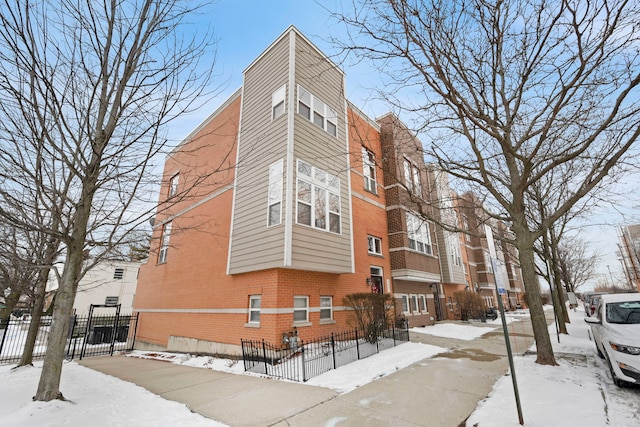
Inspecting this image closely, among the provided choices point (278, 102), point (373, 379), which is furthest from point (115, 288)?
point (373, 379)

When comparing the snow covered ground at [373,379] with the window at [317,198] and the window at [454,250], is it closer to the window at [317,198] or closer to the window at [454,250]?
the window at [317,198]

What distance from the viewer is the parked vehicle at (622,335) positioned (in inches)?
204

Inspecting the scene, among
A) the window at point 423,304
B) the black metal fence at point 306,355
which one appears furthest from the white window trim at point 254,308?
the window at point 423,304

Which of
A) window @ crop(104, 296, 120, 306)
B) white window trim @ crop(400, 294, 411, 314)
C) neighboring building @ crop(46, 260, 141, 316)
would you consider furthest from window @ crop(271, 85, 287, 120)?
window @ crop(104, 296, 120, 306)

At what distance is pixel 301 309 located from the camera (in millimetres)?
10492

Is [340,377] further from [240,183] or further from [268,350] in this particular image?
[240,183]

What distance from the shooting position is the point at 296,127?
11305 mm

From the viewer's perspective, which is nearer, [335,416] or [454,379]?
[335,416]

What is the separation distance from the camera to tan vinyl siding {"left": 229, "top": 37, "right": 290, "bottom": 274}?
1035cm

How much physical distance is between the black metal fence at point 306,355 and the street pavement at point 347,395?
754mm

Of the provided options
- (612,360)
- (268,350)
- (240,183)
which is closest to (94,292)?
(240,183)

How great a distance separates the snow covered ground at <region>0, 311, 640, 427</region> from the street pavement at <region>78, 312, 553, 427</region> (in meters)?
0.34

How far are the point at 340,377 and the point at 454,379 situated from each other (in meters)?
2.60

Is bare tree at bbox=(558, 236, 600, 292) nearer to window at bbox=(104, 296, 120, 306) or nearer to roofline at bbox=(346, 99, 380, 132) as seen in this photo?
roofline at bbox=(346, 99, 380, 132)
